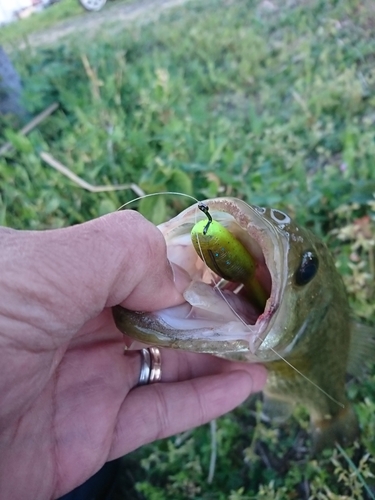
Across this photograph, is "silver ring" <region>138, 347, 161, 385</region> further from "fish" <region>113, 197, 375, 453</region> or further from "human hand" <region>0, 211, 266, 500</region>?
"fish" <region>113, 197, 375, 453</region>

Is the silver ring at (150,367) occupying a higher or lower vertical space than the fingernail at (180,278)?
lower

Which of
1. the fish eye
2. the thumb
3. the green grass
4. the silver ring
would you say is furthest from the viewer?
the green grass

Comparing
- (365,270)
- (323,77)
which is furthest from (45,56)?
(365,270)

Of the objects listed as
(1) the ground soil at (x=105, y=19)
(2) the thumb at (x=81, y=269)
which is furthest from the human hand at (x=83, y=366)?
(1) the ground soil at (x=105, y=19)

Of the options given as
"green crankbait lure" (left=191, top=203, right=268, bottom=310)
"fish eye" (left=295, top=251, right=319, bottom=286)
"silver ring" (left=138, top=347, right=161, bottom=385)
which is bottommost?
"silver ring" (left=138, top=347, right=161, bottom=385)

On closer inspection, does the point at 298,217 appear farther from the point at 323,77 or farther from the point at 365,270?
the point at 323,77

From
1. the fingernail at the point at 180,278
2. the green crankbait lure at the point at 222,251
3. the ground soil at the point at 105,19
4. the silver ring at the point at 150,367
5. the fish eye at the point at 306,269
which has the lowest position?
the silver ring at the point at 150,367

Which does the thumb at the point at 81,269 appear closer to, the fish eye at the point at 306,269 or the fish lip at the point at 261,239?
the fish lip at the point at 261,239

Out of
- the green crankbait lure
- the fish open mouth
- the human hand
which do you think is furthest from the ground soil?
the green crankbait lure
